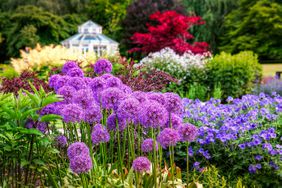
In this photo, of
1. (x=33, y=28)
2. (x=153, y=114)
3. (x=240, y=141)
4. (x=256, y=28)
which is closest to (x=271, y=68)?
(x=256, y=28)

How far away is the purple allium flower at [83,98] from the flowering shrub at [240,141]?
5.63ft

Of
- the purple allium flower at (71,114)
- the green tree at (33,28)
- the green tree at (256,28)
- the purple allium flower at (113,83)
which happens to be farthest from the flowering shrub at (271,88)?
the green tree at (33,28)

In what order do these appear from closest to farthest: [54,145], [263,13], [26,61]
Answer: [54,145]
[26,61]
[263,13]

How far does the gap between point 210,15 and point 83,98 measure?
20284 millimetres

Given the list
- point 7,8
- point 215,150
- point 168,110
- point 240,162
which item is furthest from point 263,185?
point 7,8

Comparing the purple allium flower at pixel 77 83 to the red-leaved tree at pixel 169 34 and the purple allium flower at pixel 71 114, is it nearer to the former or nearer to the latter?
the purple allium flower at pixel 71 114

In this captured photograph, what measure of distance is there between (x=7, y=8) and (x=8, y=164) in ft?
87.5

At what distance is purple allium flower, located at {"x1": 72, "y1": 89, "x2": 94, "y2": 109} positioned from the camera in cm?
231

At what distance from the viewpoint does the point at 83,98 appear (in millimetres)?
2309

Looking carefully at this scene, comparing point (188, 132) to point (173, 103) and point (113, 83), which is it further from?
point (113, 83)

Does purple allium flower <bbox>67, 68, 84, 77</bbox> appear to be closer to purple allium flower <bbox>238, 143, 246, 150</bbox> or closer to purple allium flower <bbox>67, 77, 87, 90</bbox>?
purple allium flower <bbox>67, 77, 87, 90</bbox>

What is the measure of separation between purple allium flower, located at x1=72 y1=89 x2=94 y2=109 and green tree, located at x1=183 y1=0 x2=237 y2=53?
718 inches

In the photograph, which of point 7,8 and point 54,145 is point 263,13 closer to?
point 7,8

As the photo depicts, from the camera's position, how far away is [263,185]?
3.72 meters
